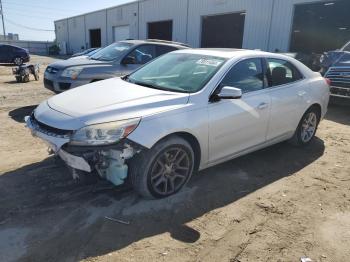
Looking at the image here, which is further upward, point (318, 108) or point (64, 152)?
point (318, 108)

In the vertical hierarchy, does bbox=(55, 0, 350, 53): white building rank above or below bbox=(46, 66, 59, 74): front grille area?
above

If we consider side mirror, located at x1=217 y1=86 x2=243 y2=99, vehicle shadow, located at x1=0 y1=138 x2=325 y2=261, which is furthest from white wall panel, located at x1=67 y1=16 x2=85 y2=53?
side mirror, located at x1=217 y1=86 x2=243 y2=99

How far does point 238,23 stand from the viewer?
24484mm

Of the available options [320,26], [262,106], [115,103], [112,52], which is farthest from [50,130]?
[320,26]

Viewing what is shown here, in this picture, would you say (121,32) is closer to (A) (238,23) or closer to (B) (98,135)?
(A) (238,23)

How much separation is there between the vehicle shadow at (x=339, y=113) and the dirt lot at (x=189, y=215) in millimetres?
3341

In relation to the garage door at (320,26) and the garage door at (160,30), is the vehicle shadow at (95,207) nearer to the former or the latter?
the garage door at (320,26)

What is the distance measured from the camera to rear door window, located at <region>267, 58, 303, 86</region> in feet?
16.1

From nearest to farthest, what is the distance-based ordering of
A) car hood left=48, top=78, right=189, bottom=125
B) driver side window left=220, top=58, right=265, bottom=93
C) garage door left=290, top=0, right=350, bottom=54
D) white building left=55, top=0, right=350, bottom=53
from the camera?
car hood left=48, top=78, right=189, bottom=125, driver side window left=220, top=58, right=265, bottom=93, garage door left=290, top=0, right=350, bottom=54, white building left=55, top=0, right=350, bottom=53

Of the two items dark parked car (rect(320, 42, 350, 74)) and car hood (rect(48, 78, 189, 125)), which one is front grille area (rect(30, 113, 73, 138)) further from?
dark parked car (rect(320, 42, 350, 74))

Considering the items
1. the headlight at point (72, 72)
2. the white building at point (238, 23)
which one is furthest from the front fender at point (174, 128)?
the white building at point (238, 23)

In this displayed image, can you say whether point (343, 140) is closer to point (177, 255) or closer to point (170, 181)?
point (170, 181)

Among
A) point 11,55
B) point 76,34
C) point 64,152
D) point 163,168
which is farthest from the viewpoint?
point 76,34

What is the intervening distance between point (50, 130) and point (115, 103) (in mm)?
741
